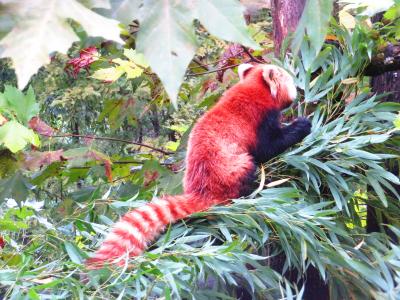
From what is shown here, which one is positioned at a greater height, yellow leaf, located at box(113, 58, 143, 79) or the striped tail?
yellow leaf, located at box(113, 58, 143, 79)

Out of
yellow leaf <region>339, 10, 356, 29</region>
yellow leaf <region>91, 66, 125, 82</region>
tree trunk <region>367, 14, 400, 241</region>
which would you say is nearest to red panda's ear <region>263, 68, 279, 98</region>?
yellow leaf <region>339, 10, 356, 29</region>

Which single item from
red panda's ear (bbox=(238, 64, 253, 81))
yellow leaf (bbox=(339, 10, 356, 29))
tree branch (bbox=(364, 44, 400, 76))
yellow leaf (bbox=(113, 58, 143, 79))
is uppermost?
yellow leaf (bbox=(113, 58, 143, 79))

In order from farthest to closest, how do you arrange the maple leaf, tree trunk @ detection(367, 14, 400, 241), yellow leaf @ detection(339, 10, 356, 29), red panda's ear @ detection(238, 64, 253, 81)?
red panda's ear @ detection(238, 64, 253, 81), tree trunk @ detection(367, 14, 400, 241), yellow leaf @ detection(339, 10, 356, 29), the maple leaf

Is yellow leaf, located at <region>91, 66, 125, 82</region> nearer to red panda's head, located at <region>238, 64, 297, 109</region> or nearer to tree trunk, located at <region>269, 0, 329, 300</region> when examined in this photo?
red panda's head, located at <region>238, 64, 297, 109</region>

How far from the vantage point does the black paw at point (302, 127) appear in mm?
2045

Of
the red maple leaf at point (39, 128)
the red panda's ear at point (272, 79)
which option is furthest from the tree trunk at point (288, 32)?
the red maple leaf at point (39, 128)

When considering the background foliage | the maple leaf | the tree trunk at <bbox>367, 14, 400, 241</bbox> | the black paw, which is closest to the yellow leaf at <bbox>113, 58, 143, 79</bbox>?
Result: the background foliage

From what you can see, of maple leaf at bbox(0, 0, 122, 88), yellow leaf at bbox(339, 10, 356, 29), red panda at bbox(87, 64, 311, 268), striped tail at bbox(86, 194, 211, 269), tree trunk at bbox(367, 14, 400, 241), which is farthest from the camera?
tree trunk at bbox(367, 14, 400, 241)

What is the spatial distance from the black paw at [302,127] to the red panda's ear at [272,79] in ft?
0.61

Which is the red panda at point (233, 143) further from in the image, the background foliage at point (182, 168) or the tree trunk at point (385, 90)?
the tree trunk at point (385, 90)

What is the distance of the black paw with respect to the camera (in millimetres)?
2045

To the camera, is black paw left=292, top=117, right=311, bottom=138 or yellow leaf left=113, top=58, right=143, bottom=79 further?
yellow leaf left=113, top=58, right=143, bottom=79

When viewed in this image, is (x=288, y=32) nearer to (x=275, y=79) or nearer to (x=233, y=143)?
(x=275, y=79)

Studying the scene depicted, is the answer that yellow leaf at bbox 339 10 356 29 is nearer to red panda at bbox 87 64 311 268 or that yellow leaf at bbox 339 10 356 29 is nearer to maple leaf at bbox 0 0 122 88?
red panda at bbox 87 64 311 268
